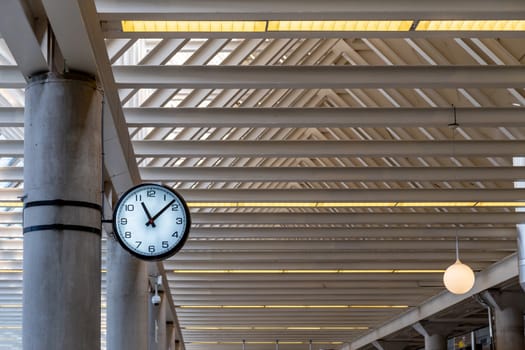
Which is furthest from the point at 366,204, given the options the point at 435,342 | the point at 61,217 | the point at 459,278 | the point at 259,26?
the point at 435,342

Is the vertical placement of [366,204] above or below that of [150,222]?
above

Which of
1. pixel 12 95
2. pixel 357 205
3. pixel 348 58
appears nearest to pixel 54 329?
pixel 12 95

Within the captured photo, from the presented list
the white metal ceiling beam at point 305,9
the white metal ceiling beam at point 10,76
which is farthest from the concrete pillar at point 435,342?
the white metal ceiling beam at point 305,9

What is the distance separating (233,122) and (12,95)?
10.4ft

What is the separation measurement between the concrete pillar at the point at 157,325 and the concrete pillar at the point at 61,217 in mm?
12433

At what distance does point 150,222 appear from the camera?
30.7 ft

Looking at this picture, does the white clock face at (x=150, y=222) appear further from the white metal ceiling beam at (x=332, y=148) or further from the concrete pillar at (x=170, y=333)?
the concrete pillar at (x=170, y=333)

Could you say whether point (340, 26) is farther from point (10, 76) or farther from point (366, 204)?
point (366, 204)

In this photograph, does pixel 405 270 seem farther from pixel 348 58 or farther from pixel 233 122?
pixel 233 122

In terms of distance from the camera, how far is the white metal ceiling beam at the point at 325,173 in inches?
594

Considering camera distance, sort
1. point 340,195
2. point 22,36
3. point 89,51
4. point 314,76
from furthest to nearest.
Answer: point 340,195
point 314,76
point 89,51
point 22,36

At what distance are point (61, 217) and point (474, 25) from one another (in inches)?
173

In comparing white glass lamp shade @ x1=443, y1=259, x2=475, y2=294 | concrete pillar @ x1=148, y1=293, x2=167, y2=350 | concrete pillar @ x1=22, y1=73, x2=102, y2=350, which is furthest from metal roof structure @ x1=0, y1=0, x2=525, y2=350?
white glass lamp shade @ x1=443, y1=259, x2=475, y2=294

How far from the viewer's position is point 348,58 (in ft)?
49.2
